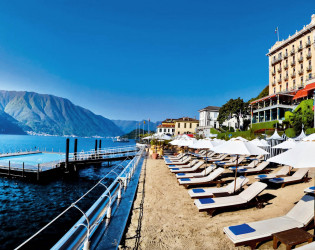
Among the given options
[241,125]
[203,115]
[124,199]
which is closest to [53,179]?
[124,199]

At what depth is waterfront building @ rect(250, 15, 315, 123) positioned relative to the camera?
3291 cm

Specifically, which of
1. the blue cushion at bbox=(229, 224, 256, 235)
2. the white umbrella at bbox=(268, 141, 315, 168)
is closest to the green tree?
the white umbrella at bbox=(268, 141, 315, 168)

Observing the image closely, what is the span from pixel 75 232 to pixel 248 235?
11.6 ft

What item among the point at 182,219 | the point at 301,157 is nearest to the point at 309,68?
the point at 301,157

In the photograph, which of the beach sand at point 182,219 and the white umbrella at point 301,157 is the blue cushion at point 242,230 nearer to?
the beach sand at point 182,219

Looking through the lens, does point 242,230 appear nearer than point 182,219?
Yes

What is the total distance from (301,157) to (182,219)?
3.29 meters

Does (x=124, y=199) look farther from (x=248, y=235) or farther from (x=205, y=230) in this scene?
(x=248, y=235)

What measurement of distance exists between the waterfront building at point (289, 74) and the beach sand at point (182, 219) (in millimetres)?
30236

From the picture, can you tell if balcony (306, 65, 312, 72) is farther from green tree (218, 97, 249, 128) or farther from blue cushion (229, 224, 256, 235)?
blue cushion (229, 224, 256, 235)

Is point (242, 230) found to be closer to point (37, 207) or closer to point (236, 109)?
point (37, 207)

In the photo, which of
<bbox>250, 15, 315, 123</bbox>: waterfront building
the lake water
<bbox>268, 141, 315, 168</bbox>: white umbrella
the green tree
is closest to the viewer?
<bbox>268, 141, 315, 168</bbox>: white umbrella

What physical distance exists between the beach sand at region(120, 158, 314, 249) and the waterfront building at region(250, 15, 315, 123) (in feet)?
99.2

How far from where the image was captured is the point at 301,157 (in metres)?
3.65
